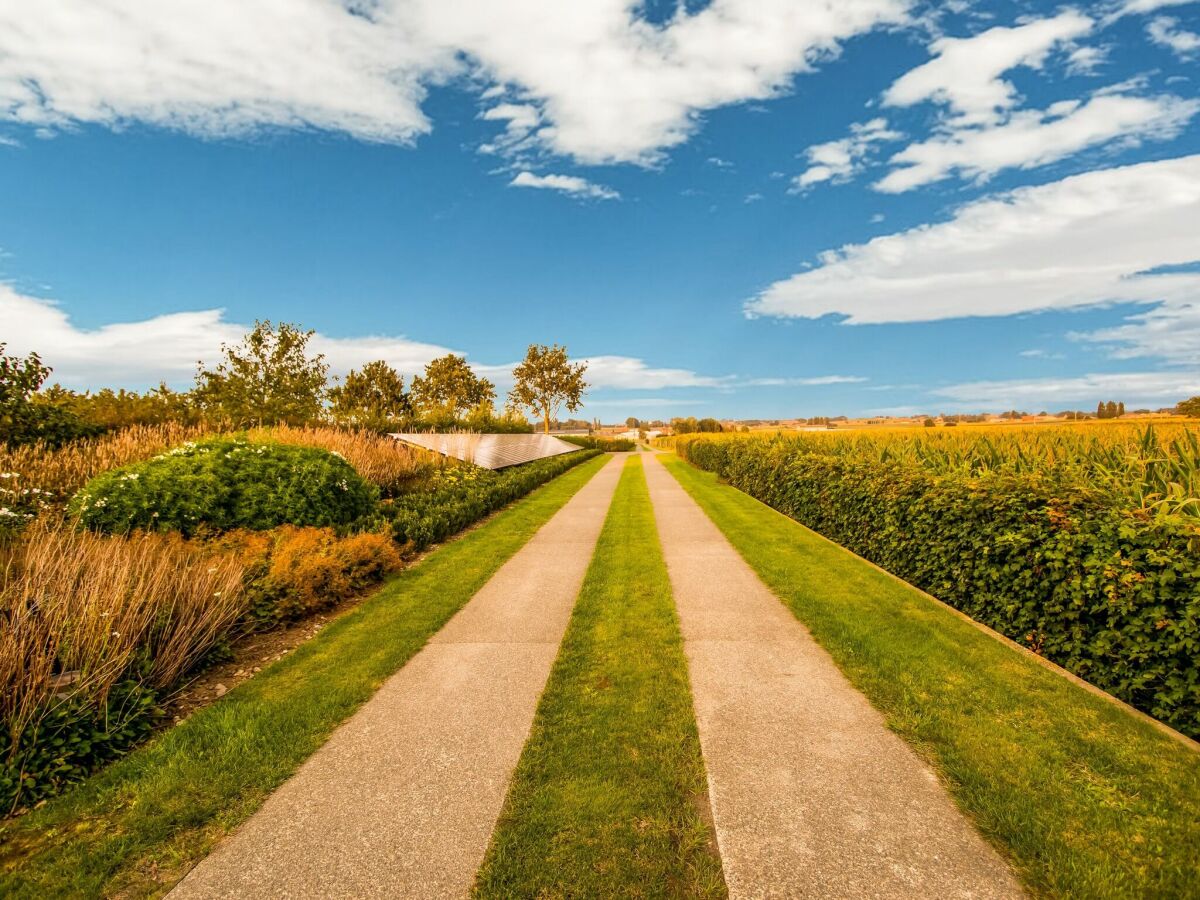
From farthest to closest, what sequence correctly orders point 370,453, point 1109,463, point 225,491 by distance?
point 370,453
point 225,491
point 1109,463

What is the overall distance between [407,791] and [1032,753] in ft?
12.6

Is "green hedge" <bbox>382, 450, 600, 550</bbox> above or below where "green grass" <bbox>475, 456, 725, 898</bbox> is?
above

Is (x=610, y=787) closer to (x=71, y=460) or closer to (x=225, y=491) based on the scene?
(x=225, y=491)

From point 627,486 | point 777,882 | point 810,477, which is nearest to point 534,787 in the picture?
point 777,882

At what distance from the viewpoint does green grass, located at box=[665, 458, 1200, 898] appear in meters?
2.54

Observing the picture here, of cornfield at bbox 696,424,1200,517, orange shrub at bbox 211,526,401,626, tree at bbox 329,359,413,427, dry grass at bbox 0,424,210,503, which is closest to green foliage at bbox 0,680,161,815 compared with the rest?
orange shrub at bbox 211,526,401,626

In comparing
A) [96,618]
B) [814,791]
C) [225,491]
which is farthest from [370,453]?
[814,791]

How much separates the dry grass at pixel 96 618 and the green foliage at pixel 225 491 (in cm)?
126

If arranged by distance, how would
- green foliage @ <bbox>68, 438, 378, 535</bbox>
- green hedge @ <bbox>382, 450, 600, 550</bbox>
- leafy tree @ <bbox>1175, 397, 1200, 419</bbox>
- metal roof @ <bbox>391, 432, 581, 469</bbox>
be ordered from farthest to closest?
metal roof @ <bbox>391, 432, 581, 469</bbox>, leafy tree @ <bbox>1175, 397, 1200, 419</bbox>, green hedge @ <bbox>382, 450, 600, 550</bbox>, green foliage @ <bbox>68, 438, 378, 535</bbox>

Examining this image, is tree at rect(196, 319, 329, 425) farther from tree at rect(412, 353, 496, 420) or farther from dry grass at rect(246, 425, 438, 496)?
tree at rect(412, 353, 496, 420)

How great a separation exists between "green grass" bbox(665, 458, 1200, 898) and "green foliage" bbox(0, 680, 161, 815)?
17.1 ft

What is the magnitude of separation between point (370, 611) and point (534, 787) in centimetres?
391

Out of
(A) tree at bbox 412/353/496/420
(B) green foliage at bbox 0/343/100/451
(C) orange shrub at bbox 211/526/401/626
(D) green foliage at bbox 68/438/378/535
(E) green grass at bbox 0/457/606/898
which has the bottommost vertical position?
(E) green grass at bbox 0/457/606/898

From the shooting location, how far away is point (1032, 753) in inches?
132
